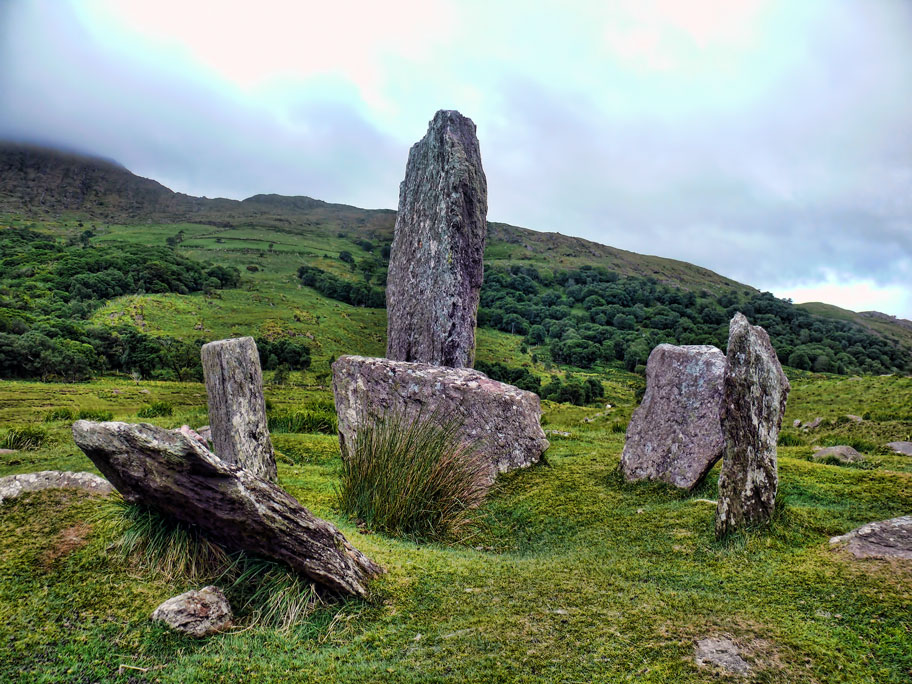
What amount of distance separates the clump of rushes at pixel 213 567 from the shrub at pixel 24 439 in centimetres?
1165

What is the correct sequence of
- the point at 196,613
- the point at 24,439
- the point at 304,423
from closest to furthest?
1. the point at 196,613
2. the point at 24,439
3. the point at 304,423

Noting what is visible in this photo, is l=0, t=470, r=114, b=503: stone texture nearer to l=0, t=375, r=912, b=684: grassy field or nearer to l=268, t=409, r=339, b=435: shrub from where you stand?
l=0, t=375, r=912, b=684: grassy field

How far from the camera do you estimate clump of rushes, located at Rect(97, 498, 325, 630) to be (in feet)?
14.1

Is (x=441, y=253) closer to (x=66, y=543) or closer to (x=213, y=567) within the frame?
(x=213, y=567)

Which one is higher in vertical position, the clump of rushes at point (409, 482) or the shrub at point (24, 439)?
the clump of rushes at point (409, 482)

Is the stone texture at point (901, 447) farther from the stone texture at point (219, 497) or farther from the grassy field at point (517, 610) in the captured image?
the stone texture at point (219, 497)

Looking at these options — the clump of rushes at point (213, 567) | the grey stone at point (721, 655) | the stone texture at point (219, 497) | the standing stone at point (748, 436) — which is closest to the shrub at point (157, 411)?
the clump of rushes at point (213, 567)

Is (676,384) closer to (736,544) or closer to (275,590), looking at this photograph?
(736,544)

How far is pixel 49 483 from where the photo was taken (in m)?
5.46

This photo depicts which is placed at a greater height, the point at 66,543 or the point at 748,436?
the point at 748,436

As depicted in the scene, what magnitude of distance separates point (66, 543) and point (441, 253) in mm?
9283

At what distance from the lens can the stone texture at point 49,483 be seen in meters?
5.18

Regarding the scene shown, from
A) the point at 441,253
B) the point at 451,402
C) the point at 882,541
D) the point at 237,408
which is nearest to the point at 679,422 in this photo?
the point at 882,541

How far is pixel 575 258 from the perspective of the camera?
602ft
